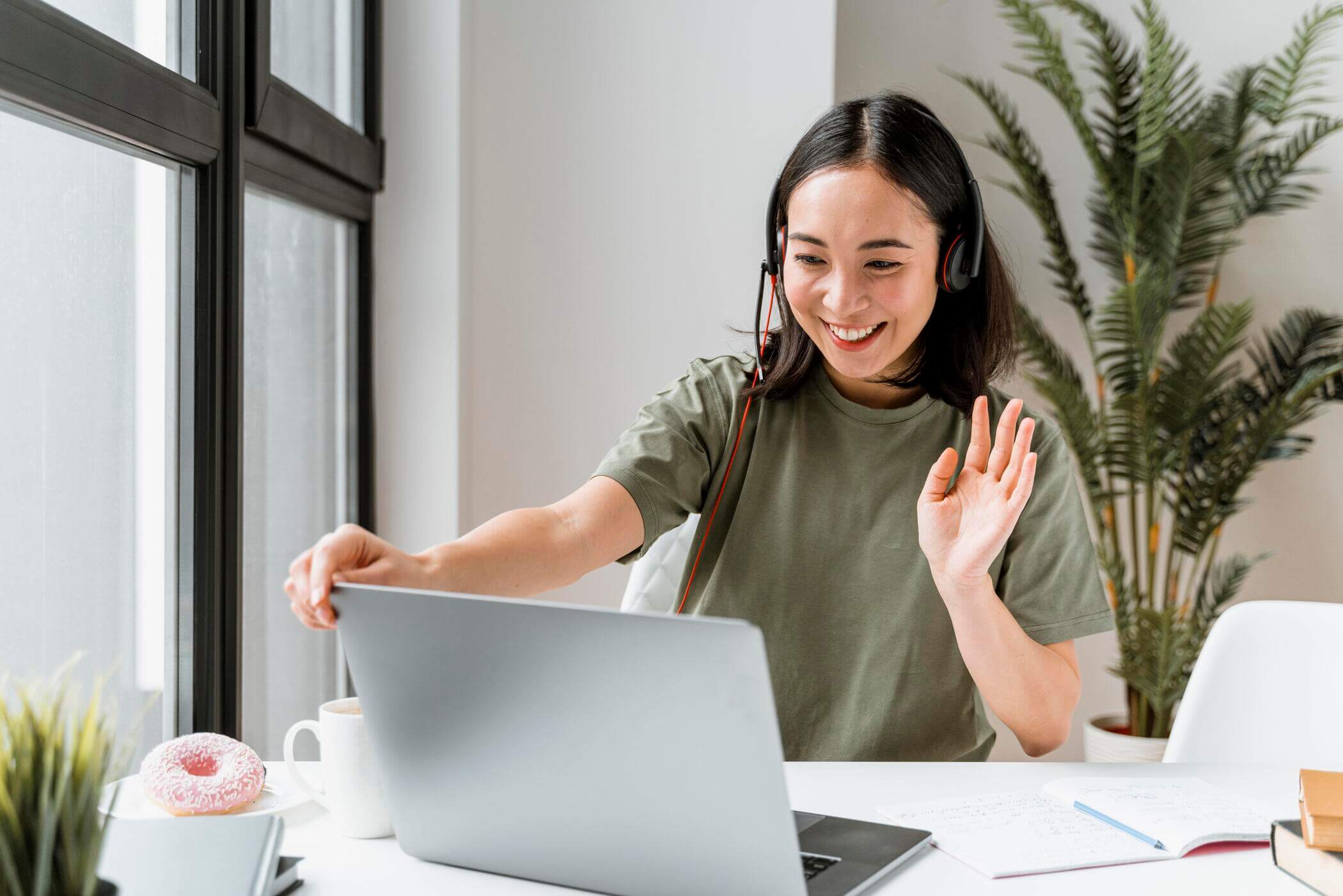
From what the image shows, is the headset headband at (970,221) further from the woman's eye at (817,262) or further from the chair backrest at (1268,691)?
the chair backrest at (1268,691)

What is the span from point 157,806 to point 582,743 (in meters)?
0.47

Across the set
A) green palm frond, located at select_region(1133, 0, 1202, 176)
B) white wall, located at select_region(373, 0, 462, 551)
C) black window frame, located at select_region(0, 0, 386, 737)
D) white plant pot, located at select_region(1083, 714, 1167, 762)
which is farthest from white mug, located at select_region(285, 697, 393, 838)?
green palm frond, located at select_region(1133, 0, 1202, 176)

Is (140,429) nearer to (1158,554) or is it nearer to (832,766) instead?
(832,766)

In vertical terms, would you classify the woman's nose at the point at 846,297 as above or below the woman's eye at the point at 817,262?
below

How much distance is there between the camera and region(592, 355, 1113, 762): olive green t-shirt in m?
1.31

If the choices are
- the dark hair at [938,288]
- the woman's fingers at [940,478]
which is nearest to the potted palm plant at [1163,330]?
the dark hair at [938,288]

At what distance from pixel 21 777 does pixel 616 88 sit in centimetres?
205

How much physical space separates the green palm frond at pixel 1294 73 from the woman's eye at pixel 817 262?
6.20ft

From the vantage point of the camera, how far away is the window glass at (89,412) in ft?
3.76

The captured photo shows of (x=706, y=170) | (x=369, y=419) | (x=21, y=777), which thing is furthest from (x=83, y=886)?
(x=706, y=170)

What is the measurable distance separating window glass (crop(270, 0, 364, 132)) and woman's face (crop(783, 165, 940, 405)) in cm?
96

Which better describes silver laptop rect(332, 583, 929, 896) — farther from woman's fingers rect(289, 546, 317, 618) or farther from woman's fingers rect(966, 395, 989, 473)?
woman's fingers rect(966, 395, 989, 473)

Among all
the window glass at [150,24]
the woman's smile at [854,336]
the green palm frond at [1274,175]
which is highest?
the green palm frond at [1274,175]

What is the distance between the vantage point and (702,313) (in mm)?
2391
